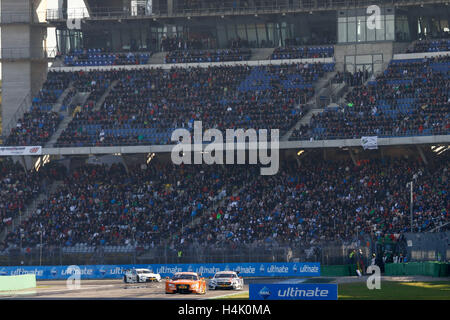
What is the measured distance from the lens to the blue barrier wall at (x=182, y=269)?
59.6 m

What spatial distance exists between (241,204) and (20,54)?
95.6 feet

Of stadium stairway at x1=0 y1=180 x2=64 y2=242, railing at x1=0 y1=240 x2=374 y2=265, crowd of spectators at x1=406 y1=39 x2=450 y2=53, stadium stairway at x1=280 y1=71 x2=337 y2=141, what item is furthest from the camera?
crowd of spectators at x1=406 y1=39 x2=450 y2=53

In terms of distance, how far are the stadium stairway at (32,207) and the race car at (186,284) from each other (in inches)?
1149

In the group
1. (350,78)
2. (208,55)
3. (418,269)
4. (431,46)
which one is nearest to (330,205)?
(418,269)

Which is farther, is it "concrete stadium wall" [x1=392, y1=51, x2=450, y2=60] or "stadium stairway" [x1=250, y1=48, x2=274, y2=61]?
"stadium stairway" [x1=250, y1=48, x2=274, y2=61]

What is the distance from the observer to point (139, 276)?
56.9 m

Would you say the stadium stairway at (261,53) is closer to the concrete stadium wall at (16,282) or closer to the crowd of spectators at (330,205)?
the crowd of spectators at (330,205)

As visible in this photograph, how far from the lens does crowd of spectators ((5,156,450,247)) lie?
63.1 m

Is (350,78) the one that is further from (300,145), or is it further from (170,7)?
(170,7)

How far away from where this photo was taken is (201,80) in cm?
7838

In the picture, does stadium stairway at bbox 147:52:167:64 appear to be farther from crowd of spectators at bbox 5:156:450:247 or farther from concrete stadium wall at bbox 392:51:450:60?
concrete stadium wall at bbox 392:51:450:60

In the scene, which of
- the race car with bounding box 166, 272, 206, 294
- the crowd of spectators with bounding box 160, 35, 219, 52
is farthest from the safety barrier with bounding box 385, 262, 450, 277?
the crowd of spectators with bounding box 160, 35, 219, 52

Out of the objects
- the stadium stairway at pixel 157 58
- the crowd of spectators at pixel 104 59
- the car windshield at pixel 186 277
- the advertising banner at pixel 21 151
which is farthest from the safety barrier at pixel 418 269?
the crowd of spectators at pixel 104 59

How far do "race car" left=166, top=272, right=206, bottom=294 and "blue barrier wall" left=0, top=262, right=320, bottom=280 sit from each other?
15.0 metres
